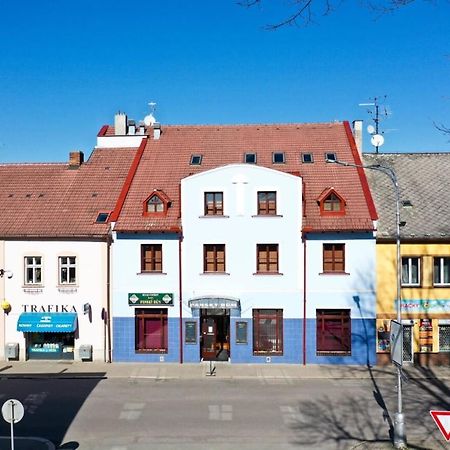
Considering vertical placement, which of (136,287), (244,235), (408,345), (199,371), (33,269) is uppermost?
(244,235)

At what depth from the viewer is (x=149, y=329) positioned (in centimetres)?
2523

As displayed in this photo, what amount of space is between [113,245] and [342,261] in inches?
434

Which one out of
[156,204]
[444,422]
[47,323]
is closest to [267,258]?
[156,204]

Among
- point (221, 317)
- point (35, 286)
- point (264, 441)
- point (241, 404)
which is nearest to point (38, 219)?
point (35, 286)

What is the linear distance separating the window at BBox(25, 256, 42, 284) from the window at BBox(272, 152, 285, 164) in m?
13.1

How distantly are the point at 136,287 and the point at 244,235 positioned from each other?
577 cm

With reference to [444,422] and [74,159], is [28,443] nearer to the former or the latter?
[444,422]

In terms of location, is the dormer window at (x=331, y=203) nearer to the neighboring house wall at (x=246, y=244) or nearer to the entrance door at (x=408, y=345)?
the neighboring house wall at (x=246, y=244)

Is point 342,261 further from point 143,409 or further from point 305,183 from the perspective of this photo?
point 143,409

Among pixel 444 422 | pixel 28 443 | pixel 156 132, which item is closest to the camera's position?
pixel 444 422

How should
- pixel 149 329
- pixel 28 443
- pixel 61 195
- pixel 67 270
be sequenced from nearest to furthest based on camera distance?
pixel 28 443 < pixel 149 329 < pixel 67 270 < pixel 61 195

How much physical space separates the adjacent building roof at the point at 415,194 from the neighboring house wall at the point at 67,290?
13.7 m

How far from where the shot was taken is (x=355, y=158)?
28062mm

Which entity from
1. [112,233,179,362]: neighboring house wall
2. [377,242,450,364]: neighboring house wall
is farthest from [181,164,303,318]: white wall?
[377,242,450,364]: neighboring house wall
